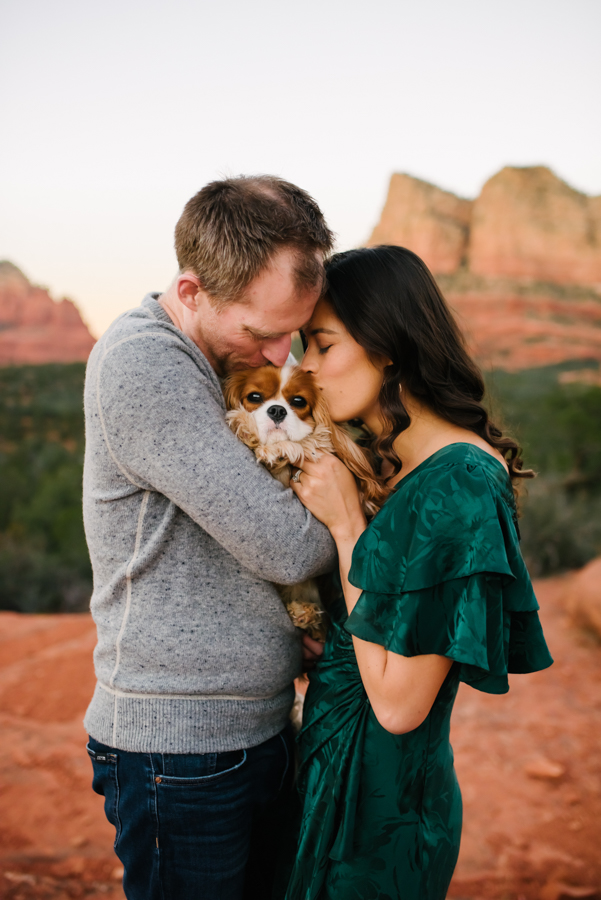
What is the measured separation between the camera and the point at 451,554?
1.45m

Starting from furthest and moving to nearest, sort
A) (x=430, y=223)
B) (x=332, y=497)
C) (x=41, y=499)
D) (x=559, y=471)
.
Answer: (x=430, y=223) < (x=559, y=471) < (x=41, y=499) < (x=332, y=497)

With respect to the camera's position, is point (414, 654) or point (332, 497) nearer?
point (414, 654)

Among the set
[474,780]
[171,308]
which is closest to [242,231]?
[171,308]

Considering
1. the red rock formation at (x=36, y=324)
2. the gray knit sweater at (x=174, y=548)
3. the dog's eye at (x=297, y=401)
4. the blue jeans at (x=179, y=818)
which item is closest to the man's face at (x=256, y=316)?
the gray knit sweater at (x=174, y=548)

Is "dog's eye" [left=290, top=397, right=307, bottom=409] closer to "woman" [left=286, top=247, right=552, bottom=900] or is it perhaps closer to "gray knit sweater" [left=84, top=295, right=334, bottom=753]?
"woman" [left=286, top=247, right=552, bottom=900]

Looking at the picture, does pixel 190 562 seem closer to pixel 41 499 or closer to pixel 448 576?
pixel 448 576

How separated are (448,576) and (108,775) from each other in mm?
1052

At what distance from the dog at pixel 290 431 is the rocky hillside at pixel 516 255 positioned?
27331mm

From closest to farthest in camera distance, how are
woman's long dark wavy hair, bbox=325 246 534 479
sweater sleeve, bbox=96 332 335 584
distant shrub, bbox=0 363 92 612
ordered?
sweater sleeve, bbox=96 332 335 584 < woman's long dark wavy hair, bbox=325 246 534 479 < distant shrub, bbox=0 363 92 612

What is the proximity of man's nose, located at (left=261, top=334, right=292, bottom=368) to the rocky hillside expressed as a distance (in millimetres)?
27623

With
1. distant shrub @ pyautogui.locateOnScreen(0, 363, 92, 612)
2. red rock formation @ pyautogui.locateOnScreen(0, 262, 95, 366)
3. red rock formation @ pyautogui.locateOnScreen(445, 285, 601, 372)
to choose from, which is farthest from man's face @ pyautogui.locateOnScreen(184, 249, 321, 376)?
red rock formation @ pyautogui.locateOnScreen(0, 262, 95, 366)

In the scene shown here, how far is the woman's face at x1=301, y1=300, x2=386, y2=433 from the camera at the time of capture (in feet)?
6.48

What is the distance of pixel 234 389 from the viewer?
2178 mm

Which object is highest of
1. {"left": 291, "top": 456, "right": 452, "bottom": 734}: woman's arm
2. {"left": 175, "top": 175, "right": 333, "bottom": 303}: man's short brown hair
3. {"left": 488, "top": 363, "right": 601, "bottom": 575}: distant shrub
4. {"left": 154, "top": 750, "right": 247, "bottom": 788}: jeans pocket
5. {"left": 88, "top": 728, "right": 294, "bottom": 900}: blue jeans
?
{"left": 175, "top": 175, "right": 333, "bottom": 303}: man's short brown hair
